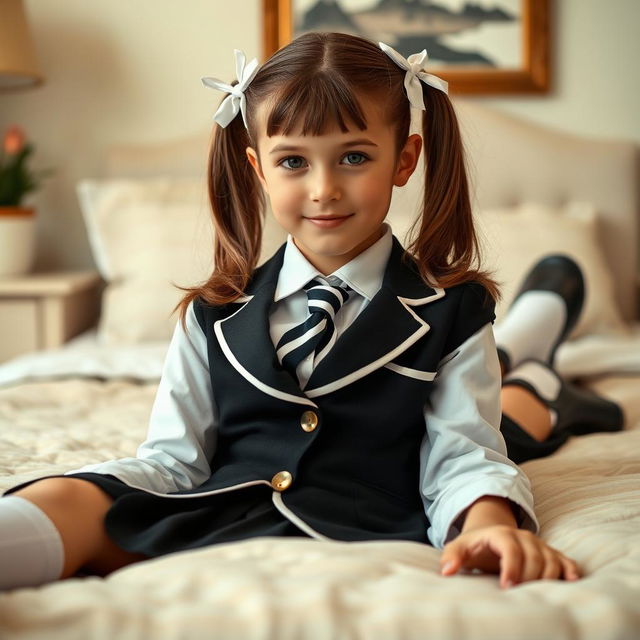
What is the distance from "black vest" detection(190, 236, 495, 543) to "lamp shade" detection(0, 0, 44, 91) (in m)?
1.90

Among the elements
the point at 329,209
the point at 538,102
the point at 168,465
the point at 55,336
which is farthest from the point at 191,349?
the point at 538,102

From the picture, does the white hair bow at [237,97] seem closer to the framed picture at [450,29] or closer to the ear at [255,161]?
the ear at [255,161]

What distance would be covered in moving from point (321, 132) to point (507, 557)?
1.73 feet

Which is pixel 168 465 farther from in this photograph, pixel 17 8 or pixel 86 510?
pixel 17 8

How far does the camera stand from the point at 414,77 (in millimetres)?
1229

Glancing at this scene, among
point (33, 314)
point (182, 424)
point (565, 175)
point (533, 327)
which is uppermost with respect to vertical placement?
point (565, 175)

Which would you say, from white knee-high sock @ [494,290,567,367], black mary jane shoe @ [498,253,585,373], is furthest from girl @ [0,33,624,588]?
black mary jane shoe @ [498,253,585,373]

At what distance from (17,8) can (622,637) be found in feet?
8.53

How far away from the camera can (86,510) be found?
41.0 inches

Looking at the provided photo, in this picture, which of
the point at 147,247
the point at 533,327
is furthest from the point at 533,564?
the point at 147,247

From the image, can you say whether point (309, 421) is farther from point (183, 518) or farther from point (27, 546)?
point (27, 546)

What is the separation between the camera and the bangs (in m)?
1.11

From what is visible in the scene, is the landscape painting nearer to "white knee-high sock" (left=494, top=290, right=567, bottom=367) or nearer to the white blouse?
"white knee-high sock" (left=494, top=290, right=567, bottom=367)

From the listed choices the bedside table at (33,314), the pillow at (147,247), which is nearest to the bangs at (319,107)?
the pillow at (147,247)
